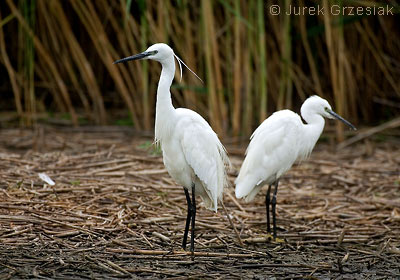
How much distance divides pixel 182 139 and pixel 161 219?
0.83 meters

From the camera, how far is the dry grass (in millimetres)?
3721

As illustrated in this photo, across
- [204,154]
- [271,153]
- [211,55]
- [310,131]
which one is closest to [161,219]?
[204,154]

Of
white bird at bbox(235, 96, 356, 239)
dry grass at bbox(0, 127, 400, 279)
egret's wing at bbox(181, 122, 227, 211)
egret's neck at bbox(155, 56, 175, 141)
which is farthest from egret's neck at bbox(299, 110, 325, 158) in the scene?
egret's neck at bbox(155, 56, 175, 141)

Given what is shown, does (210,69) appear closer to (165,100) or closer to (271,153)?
(271,153)

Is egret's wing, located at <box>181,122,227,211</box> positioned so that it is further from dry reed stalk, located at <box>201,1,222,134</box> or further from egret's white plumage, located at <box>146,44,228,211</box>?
dry reed stalk, located at <box>201,1,222,134</box>

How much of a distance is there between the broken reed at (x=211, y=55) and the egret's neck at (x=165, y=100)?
2.13 m

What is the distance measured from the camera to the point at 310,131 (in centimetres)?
506

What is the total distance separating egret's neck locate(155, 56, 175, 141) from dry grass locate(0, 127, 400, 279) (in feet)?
2.61

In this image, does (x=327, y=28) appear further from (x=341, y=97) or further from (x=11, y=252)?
(x=11, y=252)

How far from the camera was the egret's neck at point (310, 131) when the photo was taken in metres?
5.03

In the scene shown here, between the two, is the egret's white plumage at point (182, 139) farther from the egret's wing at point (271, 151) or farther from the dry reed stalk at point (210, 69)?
the dry reed stalk at point (210, 69)

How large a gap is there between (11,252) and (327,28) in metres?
4.37

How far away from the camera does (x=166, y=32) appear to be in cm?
666

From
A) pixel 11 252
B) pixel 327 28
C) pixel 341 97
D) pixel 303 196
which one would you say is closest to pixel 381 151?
pixel 341 97
